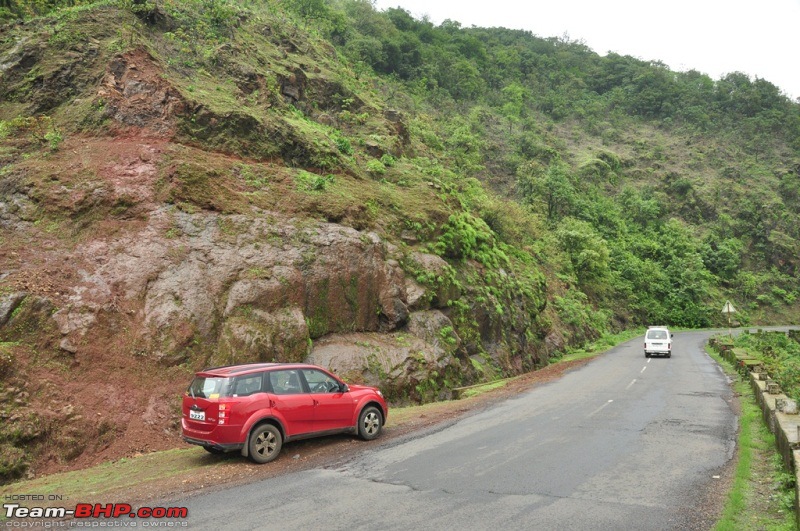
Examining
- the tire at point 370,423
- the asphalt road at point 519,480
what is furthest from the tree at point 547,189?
the tire at point 370,423

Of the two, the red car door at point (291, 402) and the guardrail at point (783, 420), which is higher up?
the red car door at point (291, 402)

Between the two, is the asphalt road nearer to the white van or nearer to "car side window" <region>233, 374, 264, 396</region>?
"car side window" <region>233, 374, 264, 396</region>

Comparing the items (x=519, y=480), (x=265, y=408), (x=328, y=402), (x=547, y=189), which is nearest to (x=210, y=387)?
(x=265, y=408)

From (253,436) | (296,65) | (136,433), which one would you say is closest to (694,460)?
(253,436)

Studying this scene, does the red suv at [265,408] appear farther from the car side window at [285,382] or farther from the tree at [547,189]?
the tree at [547,189]

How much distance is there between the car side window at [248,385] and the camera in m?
8.94

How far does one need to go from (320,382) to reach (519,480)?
4.32 metres

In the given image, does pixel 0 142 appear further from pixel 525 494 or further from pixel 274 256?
pixel 525 494

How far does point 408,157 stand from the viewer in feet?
96.2

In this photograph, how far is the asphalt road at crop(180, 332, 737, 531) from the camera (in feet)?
20.6

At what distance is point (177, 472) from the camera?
28.4 feet

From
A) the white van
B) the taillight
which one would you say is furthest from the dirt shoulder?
the white van

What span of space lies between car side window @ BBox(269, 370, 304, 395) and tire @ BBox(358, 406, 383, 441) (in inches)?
61.4

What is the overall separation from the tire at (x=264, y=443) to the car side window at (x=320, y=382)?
3.67 feet
